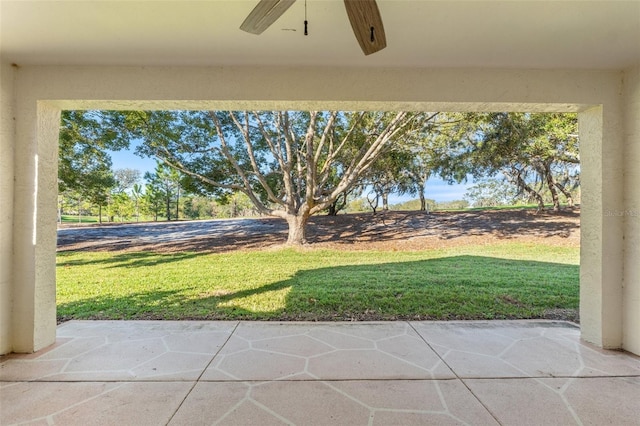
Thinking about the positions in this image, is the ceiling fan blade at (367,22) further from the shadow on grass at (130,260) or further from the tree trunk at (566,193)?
the tree trunk at (566,193)

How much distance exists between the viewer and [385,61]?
242 cm

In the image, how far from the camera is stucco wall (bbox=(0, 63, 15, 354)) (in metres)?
2.39

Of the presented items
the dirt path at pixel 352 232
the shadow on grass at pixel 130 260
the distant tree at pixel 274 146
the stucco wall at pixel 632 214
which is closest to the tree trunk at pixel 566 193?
the dirt path at pixel 352 232

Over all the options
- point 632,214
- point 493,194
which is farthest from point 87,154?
point 493,194

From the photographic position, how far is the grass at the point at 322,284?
3730 mm

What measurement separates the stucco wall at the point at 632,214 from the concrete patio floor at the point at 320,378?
30cm

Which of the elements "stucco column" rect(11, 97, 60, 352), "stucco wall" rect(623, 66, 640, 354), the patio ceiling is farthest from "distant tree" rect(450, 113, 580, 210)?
"stucco column" rect(11, 97, 60, 352)

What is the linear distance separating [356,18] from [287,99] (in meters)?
1.28

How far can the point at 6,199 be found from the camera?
2420 millimetres

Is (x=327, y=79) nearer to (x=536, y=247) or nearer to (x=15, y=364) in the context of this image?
(x=15, y=364)

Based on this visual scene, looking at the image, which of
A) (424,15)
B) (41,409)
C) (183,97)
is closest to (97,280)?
(41,409)

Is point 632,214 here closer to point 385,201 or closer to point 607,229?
point 607,229

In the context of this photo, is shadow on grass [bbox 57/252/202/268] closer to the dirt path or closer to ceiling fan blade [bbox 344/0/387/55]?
the dirt path

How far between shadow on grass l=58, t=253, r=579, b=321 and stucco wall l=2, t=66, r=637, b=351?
1087mm
